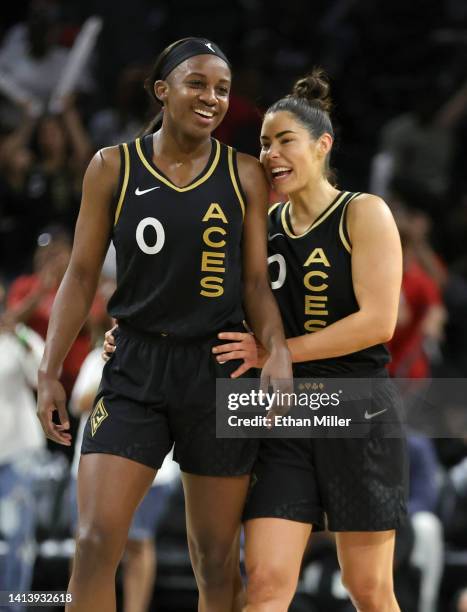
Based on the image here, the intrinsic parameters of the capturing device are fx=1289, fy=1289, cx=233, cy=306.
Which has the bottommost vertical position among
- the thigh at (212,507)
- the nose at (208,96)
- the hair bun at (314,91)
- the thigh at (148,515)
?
the thigh at (212,507)

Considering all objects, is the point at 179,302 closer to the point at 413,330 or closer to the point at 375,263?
the point at 375,263

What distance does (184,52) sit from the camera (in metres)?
3.97

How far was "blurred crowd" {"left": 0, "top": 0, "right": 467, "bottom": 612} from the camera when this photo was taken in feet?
21.9

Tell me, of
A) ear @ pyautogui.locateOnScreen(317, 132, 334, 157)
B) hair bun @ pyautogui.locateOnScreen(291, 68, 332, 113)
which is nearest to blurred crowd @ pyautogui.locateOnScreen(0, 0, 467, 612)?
hair bun @ pyautogui.locateOnScreen(291, 68, 332, 113)

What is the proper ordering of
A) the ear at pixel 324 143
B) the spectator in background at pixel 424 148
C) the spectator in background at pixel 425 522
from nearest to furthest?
the ear at pixel 324 143 < the spectator in background at pixel 425 522 < the spectator in background at pixel 424 148

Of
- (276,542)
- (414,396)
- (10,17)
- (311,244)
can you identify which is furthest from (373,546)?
(10,17)

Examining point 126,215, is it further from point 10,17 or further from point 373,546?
point 10,17

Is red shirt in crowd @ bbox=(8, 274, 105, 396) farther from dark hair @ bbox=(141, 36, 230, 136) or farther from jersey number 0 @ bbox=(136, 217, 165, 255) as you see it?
jersey number 0 @ bbox=(136, 217, 165, 255)

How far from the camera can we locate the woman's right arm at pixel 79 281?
395 centimetres

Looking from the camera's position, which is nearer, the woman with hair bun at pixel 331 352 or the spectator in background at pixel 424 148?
the woman with hair bun at pixel 331 352

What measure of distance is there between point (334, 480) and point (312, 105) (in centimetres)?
125

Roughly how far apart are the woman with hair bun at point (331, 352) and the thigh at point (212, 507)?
4.7 inches

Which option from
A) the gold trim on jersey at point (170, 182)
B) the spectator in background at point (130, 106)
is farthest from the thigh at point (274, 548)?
the spectator in background at point (130, 106)

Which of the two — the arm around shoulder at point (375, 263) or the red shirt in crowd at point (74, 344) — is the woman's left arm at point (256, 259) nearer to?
the arm around shoulder at point (375, 263)
